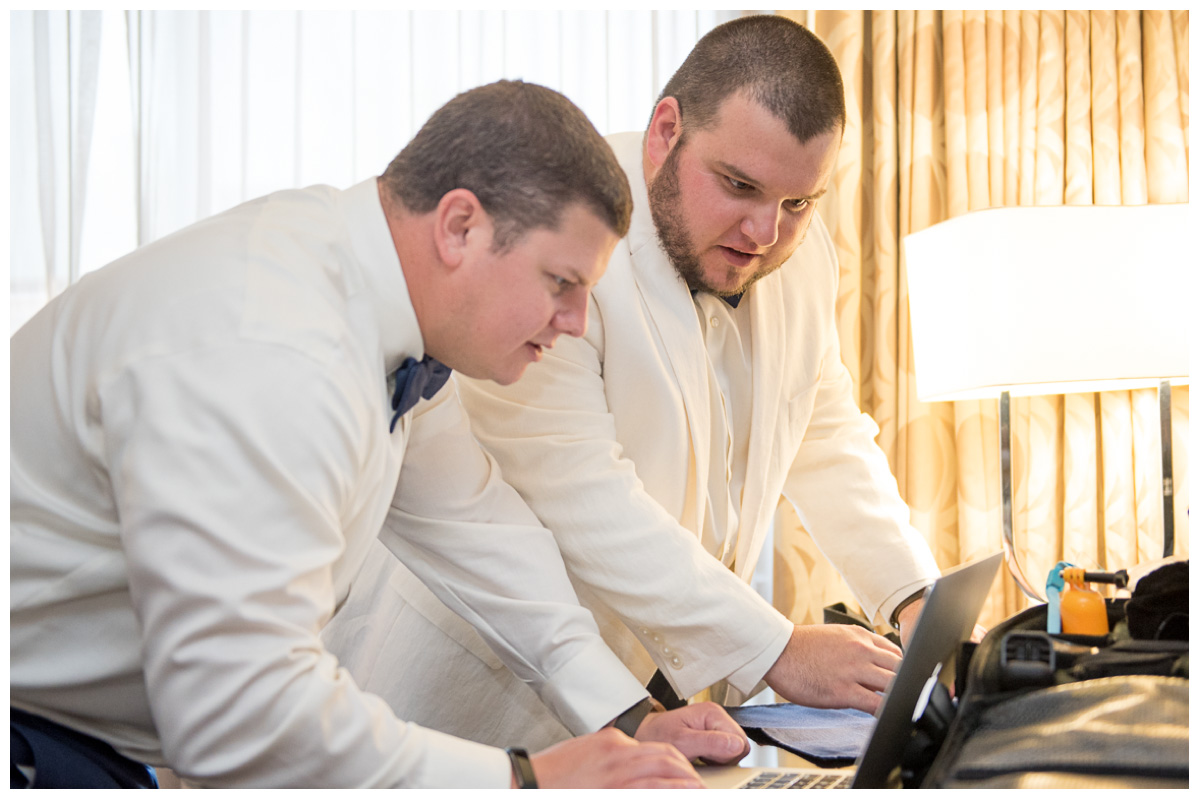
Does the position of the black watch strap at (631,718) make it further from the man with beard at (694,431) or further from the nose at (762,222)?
the nose at (762,222)

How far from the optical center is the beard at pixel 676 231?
1385mm

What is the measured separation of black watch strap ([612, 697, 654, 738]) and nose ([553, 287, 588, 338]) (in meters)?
0.46

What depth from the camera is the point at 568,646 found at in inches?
45.4

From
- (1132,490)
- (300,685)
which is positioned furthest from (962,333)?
(300,685)

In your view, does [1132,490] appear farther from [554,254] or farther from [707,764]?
[554,254]

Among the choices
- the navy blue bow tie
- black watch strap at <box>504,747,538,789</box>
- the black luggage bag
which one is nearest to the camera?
the black luggage bag

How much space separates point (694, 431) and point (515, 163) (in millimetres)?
610

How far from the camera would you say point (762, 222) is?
1.33 metres

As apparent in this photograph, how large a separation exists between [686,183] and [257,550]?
2.84ft

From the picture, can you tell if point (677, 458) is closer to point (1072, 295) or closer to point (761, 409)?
point (761, 409)

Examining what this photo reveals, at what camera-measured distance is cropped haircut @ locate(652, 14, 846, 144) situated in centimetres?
127

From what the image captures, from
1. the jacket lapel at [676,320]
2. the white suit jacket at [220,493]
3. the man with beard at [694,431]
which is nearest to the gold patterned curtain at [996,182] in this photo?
the man with beard at [694,431]

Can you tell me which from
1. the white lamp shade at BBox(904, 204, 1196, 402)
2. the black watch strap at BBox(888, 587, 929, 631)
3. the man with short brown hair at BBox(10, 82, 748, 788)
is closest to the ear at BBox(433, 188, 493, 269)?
the man with short brown hair at BBox(10, 82, 748, 788)

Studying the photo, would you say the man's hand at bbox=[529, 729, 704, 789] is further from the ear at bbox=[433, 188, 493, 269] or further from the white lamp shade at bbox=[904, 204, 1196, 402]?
the white lamp shade at bbox=[904, 204, 1196, 402]
